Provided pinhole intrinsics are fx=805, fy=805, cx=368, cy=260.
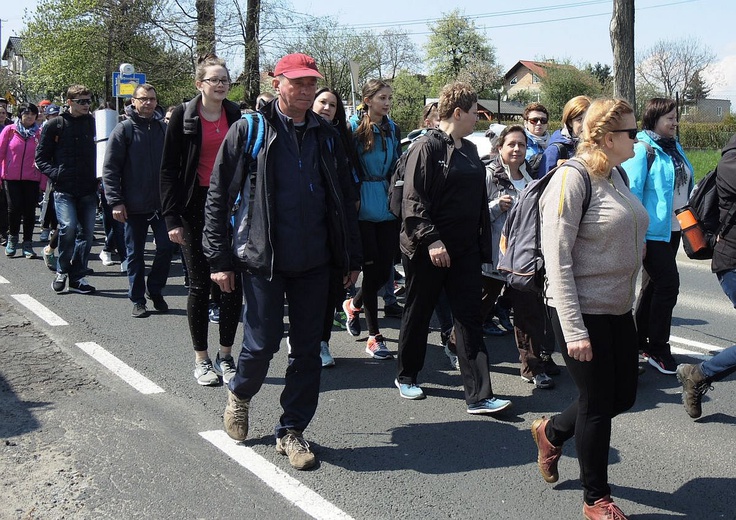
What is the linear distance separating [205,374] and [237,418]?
3.68 feet

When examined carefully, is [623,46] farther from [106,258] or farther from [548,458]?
[548,458]

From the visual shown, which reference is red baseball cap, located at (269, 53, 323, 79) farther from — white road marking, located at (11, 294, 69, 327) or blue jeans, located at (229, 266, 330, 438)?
white road marking, located at (11, 294, 69, 327)

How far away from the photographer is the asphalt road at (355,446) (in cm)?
363

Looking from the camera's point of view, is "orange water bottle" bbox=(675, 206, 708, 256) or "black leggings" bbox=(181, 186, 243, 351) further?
"black leggings" bbox=(181, 186, 243, 351)

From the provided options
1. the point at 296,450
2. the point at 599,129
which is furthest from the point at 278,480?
the point at 599,129

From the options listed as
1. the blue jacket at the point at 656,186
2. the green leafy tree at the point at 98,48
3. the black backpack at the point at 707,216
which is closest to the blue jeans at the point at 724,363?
the black backpack at the point at 707,216

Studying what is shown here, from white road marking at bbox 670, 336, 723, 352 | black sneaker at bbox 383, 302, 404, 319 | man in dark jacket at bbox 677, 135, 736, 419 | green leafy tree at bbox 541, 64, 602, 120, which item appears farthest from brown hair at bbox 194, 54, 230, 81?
green leafy tree at bbox 541, 64, 602, 120

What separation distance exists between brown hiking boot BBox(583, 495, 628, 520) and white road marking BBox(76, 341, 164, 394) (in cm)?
286

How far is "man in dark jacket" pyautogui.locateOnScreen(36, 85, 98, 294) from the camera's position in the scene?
27.0 feet

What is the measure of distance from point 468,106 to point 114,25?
1031 inches

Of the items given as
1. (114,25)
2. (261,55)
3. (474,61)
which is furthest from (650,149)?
(474,61)

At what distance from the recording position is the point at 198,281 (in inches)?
207

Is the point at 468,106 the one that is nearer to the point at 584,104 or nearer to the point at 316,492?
the point at 584,104

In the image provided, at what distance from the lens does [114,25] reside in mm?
28062
